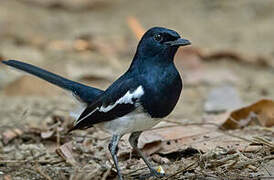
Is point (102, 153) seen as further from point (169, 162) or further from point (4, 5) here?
point (4, 5)

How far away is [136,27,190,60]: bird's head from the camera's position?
4492mm

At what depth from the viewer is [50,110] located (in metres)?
6.83

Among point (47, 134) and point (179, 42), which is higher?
point (179, 42)

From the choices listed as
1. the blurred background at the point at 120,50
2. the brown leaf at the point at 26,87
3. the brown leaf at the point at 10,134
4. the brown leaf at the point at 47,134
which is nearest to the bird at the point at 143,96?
the blurred background at the point at 120,50

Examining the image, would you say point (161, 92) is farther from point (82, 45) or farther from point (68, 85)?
point (82, 45)

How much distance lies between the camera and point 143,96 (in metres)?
4.29

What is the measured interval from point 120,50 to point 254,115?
420 cm

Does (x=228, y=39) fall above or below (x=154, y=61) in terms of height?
below

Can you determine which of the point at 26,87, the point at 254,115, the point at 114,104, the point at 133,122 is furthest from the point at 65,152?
the point at 26,87

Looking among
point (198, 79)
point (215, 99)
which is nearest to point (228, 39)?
point (198, 79)

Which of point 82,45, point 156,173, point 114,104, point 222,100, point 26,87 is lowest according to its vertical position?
point 222,100

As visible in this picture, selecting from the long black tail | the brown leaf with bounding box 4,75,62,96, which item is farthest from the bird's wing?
the brown leaf with bounding box 4,75,62,96

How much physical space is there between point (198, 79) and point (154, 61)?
3.72m

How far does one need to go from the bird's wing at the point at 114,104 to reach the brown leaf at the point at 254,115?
1.46m
